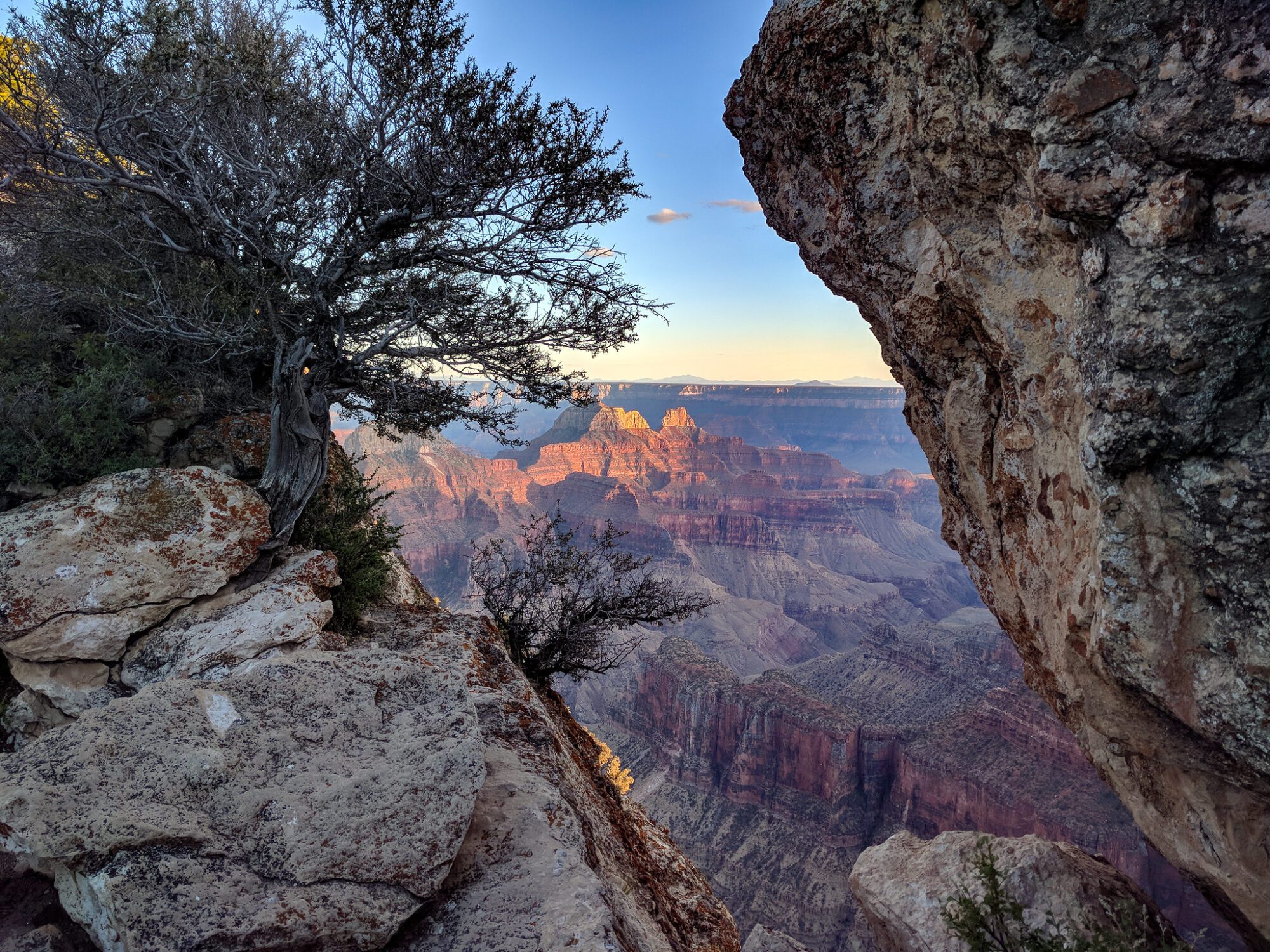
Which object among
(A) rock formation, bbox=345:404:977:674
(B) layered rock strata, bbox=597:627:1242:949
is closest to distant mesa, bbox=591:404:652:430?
(A) rock formation, bbox=345:404:977:674

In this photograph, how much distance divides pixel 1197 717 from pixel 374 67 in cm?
795

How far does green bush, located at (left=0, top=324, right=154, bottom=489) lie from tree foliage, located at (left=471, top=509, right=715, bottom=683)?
3864 mm

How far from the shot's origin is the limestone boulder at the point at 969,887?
525cm

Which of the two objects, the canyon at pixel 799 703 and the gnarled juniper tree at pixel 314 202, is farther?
the canyon at pixel 799 703

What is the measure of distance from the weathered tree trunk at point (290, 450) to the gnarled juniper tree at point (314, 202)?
0.02m

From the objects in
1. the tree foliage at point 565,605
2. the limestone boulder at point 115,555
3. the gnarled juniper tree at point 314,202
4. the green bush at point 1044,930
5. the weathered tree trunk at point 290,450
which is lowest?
the green bush at point 1044,930

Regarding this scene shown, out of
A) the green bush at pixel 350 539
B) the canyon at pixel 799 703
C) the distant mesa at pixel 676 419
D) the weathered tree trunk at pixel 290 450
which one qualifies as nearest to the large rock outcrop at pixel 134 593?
the weathered tree trunk at pixel 290 450

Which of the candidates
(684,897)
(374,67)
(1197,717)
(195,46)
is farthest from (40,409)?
(1197,717)

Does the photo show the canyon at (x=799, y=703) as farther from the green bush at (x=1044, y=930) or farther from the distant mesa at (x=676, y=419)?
the distant mesa at (x=676, y=419)

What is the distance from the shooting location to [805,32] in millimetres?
4906

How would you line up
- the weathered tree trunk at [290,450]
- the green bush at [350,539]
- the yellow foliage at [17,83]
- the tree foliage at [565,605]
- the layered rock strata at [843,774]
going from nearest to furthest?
the yellow foliage at [17,83] → the weathered tree trunk at [290,450] → the green bush at [350,539] → the tree foliage at [565,605] → the layered rock strata at [843,774]

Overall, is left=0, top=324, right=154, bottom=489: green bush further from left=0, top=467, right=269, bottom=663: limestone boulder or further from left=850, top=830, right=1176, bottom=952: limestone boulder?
left=850, top=830, right=1176, bottom=952: limestone boulder

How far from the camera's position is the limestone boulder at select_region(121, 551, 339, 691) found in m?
4.57

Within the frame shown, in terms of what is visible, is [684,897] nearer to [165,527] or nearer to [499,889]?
[499,889]
